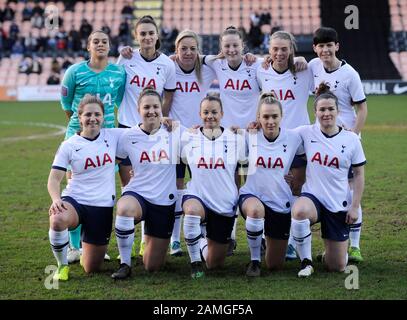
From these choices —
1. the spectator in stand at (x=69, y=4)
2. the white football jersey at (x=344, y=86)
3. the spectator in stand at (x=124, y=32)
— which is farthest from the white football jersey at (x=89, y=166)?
the spectator in stand at (x=69, y=4)

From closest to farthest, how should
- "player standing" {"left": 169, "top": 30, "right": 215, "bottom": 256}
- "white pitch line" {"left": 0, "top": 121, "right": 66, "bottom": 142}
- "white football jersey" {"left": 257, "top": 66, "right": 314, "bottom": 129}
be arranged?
1. "white football jersey" {"left": 257, "top": 66, "right": 314, "bottom": 129}
2. "player standing" {"left": 169, "top": 30, "right": 215, "bottom": 256}
3. "white pitch line" {"left": 0, "top": 121, "right": 66, "bottom": 142}

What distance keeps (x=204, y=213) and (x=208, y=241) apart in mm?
328

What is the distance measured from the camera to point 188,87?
6.66m

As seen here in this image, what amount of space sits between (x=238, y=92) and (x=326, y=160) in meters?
1.22

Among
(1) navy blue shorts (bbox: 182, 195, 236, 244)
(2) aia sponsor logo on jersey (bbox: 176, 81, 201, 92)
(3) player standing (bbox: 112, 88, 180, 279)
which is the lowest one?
(1) navy blue shorts (bbox: 182, 195, 236, 244)

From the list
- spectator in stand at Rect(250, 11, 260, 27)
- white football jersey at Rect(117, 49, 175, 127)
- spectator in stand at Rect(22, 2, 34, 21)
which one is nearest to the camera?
white football jersey at Rect(117, 49, 175, 127)

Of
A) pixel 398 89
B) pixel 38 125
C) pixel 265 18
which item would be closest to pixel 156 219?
pixel 38 125

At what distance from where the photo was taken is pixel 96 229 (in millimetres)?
5762

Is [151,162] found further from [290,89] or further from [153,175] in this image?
[290,89]

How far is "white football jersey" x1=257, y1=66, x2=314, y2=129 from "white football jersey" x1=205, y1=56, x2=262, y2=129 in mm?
130

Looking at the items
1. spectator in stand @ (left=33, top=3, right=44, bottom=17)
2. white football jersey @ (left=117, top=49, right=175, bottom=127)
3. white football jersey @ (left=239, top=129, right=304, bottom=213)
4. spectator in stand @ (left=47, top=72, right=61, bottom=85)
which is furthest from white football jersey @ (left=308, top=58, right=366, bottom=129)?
spectator in stand @ (left=33, top=3, right=44, bottom=17)

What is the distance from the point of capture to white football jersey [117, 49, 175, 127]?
6496 millimetres

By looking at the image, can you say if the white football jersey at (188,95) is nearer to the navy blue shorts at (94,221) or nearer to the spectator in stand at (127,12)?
the navy blue shorts at (94,221)

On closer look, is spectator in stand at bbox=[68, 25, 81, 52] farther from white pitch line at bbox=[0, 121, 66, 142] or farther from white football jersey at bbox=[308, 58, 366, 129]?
white football jersey at bbox=[308, 58, 366, 129]
